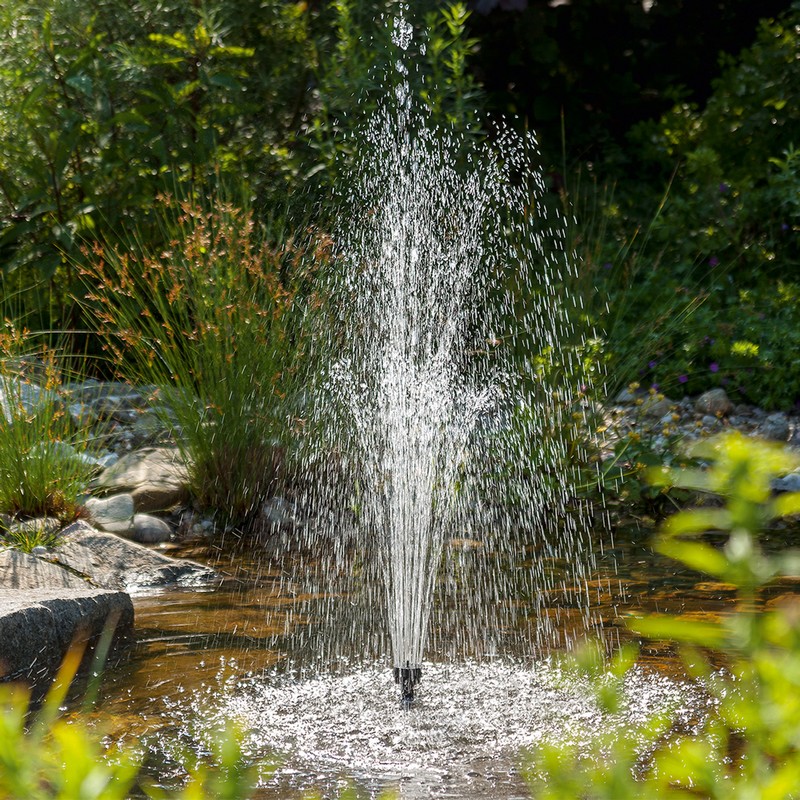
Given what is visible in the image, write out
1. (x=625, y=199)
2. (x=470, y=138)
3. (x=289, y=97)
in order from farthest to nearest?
(x=625, y=199) < (x=289, y=97) < (x=470, y=138)

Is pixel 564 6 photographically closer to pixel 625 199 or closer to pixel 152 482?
pixel 625 199

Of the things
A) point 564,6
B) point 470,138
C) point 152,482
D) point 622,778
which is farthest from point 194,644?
point 564,6

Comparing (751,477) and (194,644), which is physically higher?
(751,477)

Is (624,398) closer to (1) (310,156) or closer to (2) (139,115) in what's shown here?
(1) (310,156)

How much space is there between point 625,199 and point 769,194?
146 cm

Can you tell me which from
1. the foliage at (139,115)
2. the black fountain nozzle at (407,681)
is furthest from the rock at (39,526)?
the foliage at (139,115)

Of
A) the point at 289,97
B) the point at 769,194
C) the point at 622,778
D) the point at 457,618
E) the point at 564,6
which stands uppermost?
the point at 564,6

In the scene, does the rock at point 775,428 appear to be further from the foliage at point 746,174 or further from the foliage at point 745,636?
the foliage at point 745,636

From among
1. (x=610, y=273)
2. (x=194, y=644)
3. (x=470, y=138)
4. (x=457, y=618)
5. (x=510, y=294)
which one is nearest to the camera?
(x=194, y=644)

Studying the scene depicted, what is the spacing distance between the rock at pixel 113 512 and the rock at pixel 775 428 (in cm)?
321

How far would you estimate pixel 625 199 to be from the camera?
27.7ft

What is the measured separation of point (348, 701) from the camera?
10.1 ft

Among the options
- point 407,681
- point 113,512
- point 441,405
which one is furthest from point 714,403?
point 407,681

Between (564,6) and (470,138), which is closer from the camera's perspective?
(470,138)
